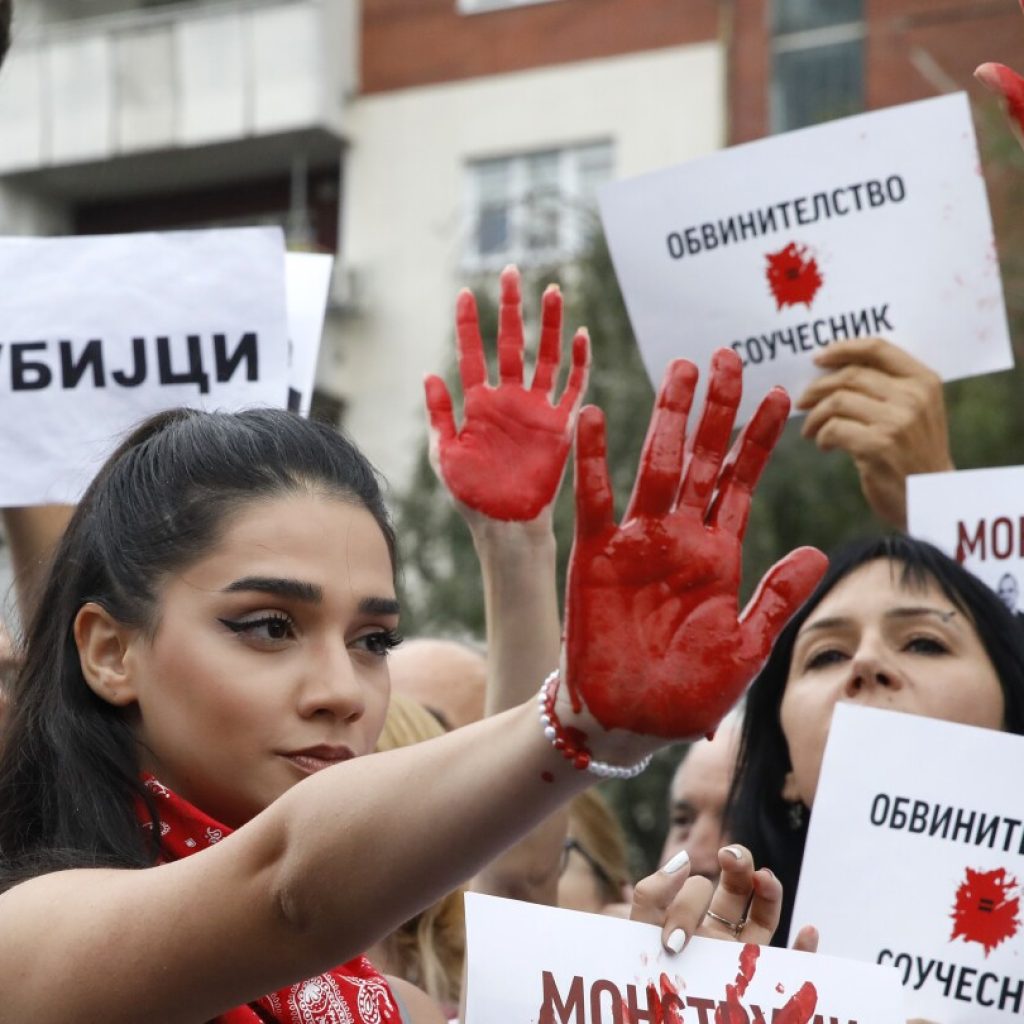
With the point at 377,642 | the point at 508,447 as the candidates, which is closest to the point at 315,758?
the point at 377,642

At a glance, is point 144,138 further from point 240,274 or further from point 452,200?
point 240,274

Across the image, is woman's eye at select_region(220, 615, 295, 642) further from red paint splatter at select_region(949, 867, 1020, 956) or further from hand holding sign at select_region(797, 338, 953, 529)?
hand holding sign at select_region(797, 338, 953, 529)

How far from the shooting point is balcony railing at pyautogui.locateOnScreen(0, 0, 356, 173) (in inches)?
705

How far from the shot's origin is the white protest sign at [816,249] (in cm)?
380

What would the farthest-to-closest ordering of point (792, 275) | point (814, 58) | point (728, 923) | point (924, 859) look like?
1. point (814, 58)
2. point (792, 275)
3. point (924, 859)
4. point (728, 923)

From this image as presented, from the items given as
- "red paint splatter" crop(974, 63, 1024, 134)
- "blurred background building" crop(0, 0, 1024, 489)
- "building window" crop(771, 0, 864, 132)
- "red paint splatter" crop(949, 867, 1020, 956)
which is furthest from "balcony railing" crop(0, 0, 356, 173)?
"red paint splatter" crop(949, 867, 1020, 956)

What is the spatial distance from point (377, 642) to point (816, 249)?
193cm

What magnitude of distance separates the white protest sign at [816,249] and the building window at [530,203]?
33.0 feet

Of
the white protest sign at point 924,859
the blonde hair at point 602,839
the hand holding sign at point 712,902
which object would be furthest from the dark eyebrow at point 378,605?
the blonde hair at point 602,839

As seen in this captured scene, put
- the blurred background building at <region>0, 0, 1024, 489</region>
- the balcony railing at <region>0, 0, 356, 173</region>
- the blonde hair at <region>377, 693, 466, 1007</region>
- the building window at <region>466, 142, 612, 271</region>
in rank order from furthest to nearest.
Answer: the balcony railing at <region>0, 0, 356, 173</region> → the blurred background building at <region>0, 0, 1024, 489</region> → the building window at <region>466, 142, 612, 271</region> → the blonde hair at <region>377, 693, 466, 1007</region>

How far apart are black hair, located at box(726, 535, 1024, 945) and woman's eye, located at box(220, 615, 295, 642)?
4.74ft

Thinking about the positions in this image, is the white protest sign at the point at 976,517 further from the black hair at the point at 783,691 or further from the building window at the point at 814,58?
the building window at the point at 814,58

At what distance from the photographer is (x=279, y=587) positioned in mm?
2076

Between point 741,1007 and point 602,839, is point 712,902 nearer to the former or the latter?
point 741,1007
